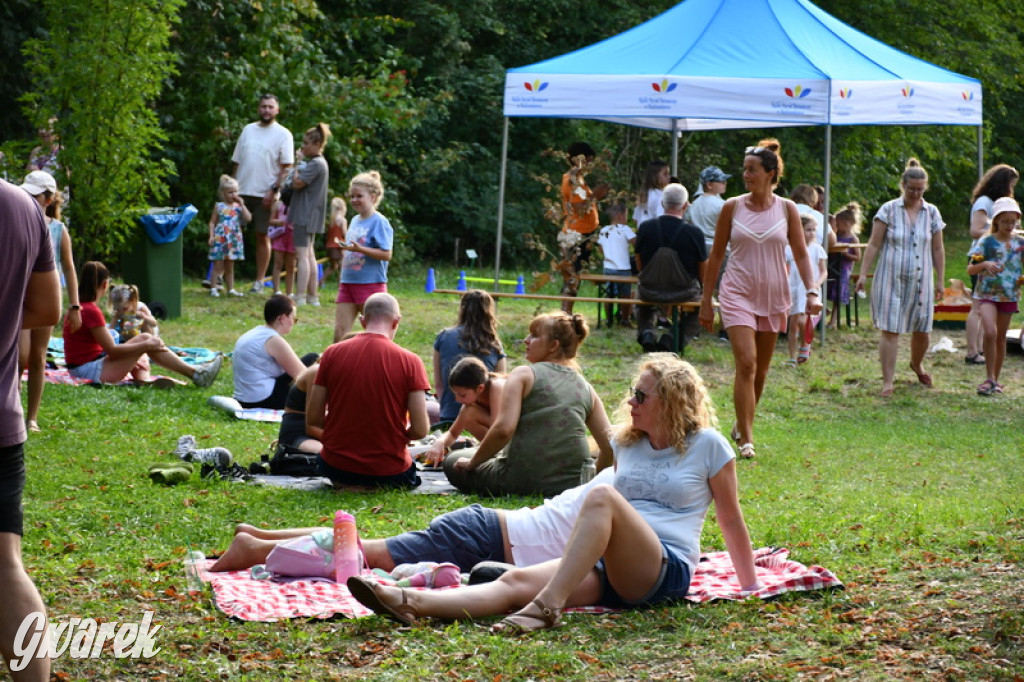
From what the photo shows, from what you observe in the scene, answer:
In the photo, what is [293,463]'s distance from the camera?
309 inches

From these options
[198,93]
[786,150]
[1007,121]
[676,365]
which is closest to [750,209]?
[676,365]

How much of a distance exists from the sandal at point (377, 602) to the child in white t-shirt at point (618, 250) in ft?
35.3

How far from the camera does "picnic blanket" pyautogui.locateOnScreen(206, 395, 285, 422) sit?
984 cm

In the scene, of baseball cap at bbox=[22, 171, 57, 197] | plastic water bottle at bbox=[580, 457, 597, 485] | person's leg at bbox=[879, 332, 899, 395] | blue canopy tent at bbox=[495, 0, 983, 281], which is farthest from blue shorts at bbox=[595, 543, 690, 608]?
blue canopy tent at bbox=[495, 0, 983, 281]

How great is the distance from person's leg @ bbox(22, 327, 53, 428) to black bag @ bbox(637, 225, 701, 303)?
6.48 metres

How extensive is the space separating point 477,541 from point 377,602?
2.65 feet

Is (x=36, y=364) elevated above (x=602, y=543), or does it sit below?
above

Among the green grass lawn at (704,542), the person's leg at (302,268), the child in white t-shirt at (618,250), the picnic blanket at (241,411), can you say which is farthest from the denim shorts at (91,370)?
the child in white t-shirt at (618,250)

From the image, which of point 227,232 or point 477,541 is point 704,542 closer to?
point 477,541

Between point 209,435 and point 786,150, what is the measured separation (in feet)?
59.8

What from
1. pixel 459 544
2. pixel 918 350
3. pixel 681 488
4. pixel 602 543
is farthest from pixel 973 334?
pixel 602 543

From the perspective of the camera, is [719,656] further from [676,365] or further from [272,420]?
[272,420]

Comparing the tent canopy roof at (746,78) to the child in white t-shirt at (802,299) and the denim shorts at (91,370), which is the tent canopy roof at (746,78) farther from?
the denim shorts at (91,370)

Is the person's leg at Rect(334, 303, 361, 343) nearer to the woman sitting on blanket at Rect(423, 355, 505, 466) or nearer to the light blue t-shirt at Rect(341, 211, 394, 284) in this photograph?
the light blue t-shirt at Rect(341, 211, 394, 284)
